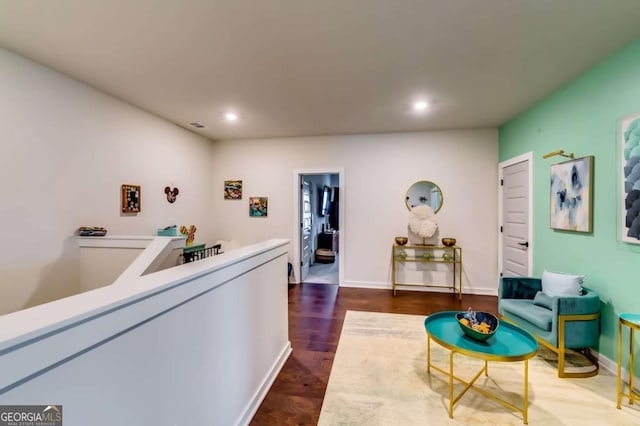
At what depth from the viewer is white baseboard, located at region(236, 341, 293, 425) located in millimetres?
1792

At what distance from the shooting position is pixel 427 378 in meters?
2.25

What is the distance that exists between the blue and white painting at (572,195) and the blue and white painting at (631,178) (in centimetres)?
32

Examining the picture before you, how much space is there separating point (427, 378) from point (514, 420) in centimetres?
60

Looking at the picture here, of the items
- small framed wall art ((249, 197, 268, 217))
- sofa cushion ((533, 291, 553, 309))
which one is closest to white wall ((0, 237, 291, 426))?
sofa cushion ((533, 291, 553, 309))

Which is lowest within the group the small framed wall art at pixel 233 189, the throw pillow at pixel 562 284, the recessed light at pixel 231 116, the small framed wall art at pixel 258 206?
the throw pillow at pixel 562 284

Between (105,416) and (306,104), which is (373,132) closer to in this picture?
(306,104)

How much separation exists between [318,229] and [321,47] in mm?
5552

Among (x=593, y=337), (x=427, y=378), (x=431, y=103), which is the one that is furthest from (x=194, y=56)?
(x=593, y=337)

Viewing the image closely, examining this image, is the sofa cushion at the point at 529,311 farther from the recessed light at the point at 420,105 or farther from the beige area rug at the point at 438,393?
the recessed light at the point at 420,105

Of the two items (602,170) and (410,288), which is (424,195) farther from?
(602,170)

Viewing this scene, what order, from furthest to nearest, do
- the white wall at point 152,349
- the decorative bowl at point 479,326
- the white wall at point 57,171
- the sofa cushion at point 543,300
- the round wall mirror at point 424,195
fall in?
1. the round wall mirror at point 424,195
2. the sofa cushion at point 543,300
3. the white wall at point 57,171
4. the decorative bowl at point 479,326
5. the white wall at point 152,349

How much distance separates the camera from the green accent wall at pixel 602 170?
2207mm

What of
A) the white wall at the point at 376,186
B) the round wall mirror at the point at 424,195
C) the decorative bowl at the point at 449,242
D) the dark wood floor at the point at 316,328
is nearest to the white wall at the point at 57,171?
the white wall at the point at 376,186

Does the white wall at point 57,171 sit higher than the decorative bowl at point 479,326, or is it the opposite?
the white wall at point 57,171
